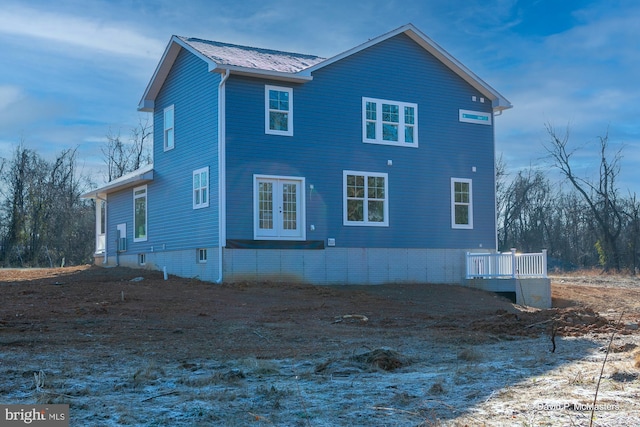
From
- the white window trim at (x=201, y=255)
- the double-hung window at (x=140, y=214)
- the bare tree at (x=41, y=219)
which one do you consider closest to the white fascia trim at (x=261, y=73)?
→ the white window trim at (x=201, y=255)

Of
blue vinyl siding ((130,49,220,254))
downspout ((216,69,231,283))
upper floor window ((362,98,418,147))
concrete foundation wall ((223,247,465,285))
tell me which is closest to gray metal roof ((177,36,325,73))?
blue vinyl siding ((130,49,220,254))

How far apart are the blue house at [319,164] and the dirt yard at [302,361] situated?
354 cm

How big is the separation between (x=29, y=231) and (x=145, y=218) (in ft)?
72.7

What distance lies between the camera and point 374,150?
22.0 meters

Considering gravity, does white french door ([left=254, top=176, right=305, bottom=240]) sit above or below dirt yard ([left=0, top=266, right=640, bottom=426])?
above

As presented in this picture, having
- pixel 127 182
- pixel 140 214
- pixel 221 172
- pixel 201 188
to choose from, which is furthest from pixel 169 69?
pixel 221 172

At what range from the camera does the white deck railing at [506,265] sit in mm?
20812

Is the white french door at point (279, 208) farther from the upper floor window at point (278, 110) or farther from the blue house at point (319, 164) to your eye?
the upper floor window at point (278, 110)

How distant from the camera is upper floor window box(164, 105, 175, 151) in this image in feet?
76.2

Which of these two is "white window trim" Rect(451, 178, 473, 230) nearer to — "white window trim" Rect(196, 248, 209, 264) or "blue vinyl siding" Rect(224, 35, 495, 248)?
"blue vinyl siding" Rect(224, 35, 495, 248)

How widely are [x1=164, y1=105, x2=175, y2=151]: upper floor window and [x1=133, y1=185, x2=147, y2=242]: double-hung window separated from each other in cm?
240

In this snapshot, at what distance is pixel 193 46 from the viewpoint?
2141cm

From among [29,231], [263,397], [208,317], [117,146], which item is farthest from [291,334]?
[117,146]

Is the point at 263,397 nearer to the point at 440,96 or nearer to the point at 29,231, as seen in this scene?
the point at 440,96
